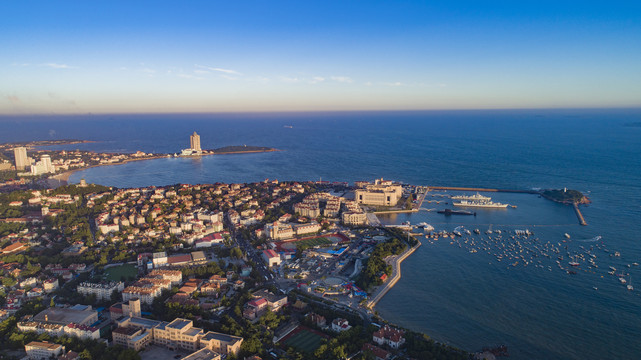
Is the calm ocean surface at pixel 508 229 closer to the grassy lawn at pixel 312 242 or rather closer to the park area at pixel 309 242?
the park area at pixel 309 242

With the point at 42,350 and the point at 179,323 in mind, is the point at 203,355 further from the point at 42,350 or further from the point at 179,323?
the point at 42,350

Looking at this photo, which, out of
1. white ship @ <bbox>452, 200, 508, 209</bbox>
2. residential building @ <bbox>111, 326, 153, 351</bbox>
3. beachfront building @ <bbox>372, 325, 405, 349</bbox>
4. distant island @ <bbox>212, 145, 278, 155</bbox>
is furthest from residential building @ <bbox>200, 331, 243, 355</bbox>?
distant island @ <bbox>212, 145, 278, 155</bbox>

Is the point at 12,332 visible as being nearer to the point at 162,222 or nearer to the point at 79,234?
the point at 79,234

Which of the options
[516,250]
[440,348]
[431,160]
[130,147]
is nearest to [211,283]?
[440,348]

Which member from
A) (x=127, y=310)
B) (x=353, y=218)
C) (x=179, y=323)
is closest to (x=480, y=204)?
(x=353, y=218)

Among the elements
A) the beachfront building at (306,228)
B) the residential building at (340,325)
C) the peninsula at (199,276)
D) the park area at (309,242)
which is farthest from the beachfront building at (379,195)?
the residential building at (340,325)
